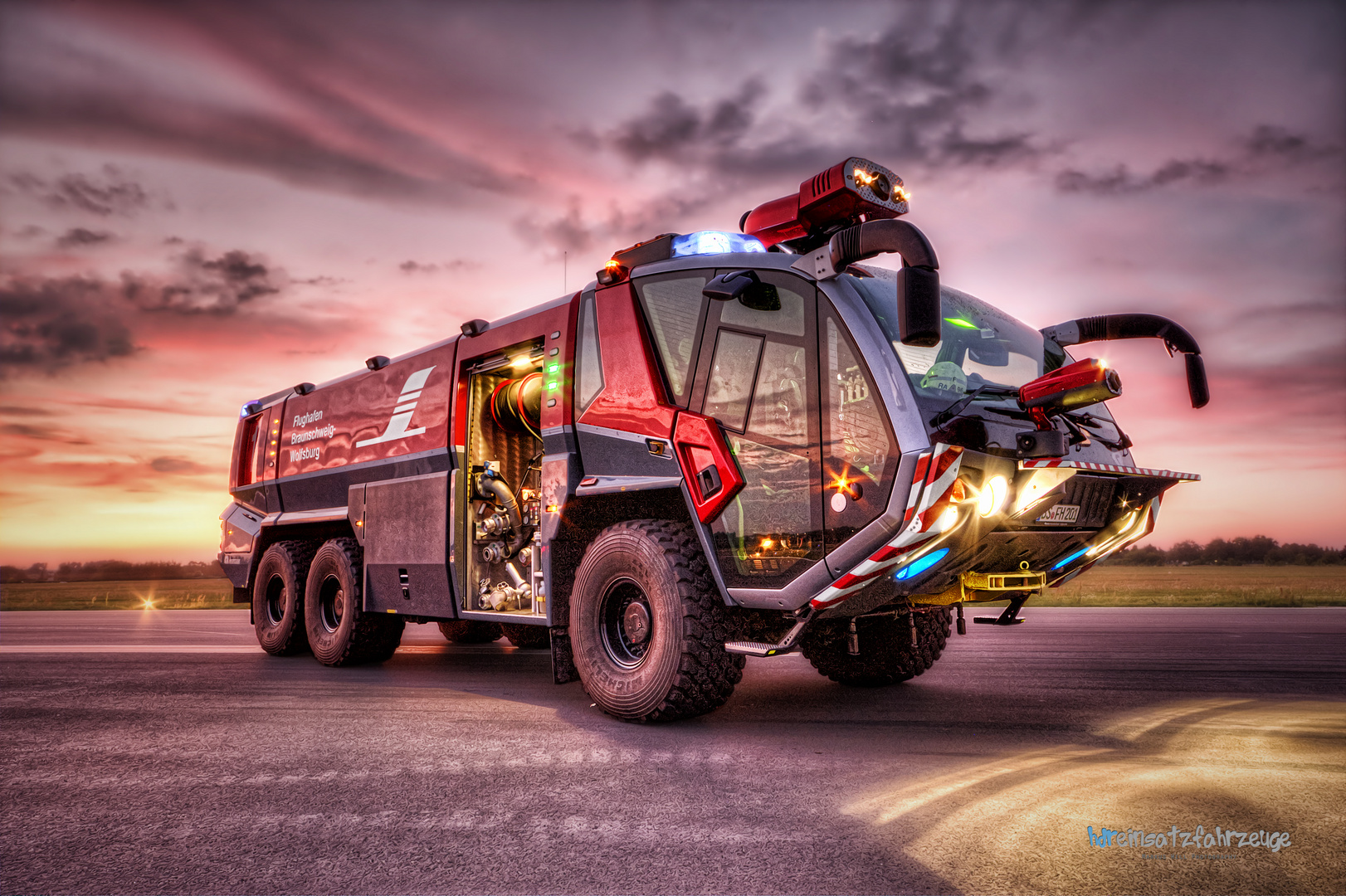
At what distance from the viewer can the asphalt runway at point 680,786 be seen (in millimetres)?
2824

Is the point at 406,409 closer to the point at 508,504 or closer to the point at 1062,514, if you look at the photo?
the point at 508,504

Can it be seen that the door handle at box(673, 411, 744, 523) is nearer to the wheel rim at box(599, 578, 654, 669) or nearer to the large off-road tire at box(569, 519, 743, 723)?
the large off-road tire at box(569, 519, 743, 723)

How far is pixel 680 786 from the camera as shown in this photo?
12.8 ft

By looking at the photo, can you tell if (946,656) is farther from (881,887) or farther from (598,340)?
(881,887)

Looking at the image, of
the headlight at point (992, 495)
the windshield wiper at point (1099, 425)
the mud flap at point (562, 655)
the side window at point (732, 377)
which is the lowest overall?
the mud flap at point (562, 655)

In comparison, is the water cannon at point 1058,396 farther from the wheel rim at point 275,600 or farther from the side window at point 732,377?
the wheel rim at point 275,600

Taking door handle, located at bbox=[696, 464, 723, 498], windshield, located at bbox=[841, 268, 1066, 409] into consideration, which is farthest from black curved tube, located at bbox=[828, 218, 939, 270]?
door handle, located at bbox=[696, 464, 723, 498]

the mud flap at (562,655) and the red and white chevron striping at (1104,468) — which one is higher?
the red and white chevron striping at (1104,468)

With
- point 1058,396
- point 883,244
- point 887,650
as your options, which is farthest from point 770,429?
point 887,650

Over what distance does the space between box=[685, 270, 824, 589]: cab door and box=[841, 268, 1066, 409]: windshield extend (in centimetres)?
46

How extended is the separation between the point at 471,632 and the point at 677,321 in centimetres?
751

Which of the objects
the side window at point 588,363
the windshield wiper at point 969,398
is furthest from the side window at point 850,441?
the side window at point 588,363

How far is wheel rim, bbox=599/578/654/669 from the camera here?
18.0 ft

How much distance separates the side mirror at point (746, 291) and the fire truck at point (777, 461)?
0.6 inches
